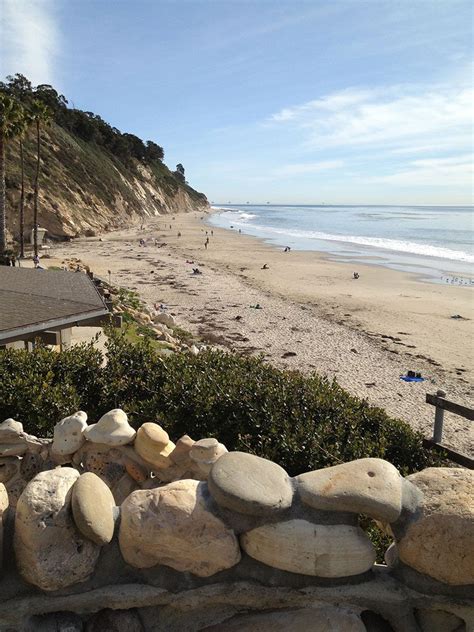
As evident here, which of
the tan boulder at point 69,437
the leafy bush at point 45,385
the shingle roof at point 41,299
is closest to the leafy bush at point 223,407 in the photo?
the leafy bush at point 45,385

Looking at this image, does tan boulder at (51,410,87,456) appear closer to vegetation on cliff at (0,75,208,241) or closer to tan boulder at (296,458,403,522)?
tan boulder at (296,458,403,522)

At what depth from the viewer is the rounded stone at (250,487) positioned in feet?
8.01

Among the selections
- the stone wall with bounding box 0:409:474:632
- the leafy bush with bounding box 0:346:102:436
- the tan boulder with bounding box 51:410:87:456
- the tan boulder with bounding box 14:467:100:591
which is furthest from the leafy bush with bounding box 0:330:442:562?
the tan boulder with bounding box 14:467:100:591

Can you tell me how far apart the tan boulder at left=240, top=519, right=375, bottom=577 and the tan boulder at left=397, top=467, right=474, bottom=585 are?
0.23 m

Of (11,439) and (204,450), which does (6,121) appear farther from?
(204,450)

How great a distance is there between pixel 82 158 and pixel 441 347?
6296cm

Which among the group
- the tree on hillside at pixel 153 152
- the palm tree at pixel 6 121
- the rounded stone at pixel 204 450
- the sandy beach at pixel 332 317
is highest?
the tree on hillside at pixel 153 152

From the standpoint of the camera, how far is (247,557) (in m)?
2.50

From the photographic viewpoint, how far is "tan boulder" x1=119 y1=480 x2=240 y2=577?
8.07 ft

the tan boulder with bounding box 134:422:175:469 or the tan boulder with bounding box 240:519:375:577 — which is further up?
the tan boulder with bounding box 240:519:375:577

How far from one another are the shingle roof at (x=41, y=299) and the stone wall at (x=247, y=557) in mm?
6869

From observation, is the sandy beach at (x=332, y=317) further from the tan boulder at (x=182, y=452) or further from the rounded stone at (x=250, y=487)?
the rounded stone at (x=250, y=487)

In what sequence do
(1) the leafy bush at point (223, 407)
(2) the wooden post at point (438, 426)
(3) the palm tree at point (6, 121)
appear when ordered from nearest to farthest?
1. (1) the leafy bush at point (223, 407)
2. (2) the wooden post at point (438, 426)
3. (3) the palm tree at point (6, 121)

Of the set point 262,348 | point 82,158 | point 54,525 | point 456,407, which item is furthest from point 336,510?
point 82,158
